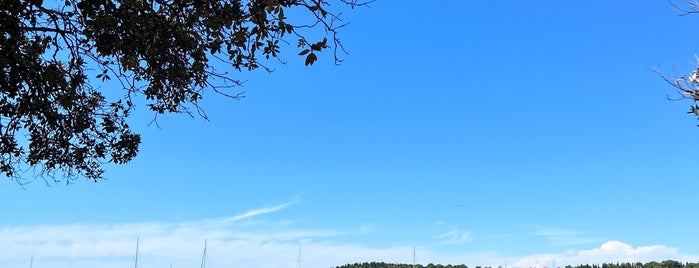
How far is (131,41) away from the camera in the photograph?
6711mm

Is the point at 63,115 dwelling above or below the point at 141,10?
below

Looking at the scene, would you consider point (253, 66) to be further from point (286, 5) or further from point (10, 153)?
point (10, 153)

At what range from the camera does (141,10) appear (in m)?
6.88

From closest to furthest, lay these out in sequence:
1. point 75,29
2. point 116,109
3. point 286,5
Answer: point 286,5 → point 75,29 → point 116,109

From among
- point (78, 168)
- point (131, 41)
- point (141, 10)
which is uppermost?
point (141, 10)

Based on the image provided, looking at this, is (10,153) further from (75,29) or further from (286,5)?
(286,5)

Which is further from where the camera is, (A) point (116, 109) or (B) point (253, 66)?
(A) point (116, 109)

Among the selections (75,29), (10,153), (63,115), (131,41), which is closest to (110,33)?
(131,41)

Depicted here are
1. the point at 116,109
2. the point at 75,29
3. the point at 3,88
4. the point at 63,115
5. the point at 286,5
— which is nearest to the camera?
the point at 286,5

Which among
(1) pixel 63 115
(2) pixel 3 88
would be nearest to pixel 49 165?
(1) pixel 63 115

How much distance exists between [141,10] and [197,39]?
977 millimetres

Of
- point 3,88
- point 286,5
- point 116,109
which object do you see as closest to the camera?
point 286,5

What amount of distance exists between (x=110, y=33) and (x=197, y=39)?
3.99 ft

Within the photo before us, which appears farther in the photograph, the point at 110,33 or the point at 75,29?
the point at 75,29
